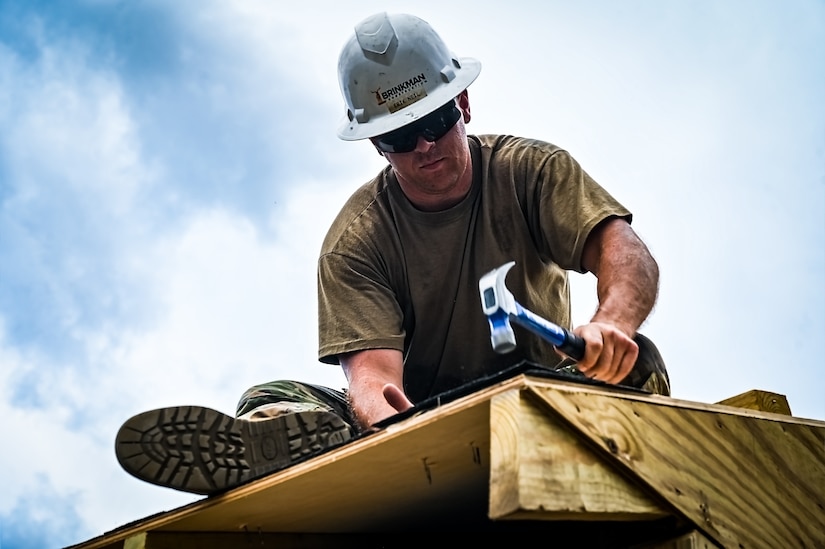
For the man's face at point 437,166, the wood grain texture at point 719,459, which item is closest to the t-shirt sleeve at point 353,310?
the man's face at point 437,166

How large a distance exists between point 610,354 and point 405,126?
43.5 inches

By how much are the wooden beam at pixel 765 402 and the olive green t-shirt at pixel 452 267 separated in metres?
0.73

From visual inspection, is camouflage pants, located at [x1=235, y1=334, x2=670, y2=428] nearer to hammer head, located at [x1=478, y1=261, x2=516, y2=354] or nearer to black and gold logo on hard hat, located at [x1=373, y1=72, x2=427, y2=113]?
hammer head, located at [x1=478, y1=261, x2=516, y2=354]

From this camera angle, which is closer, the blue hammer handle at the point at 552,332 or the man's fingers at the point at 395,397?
the blue hammer handle at the point at 552,332

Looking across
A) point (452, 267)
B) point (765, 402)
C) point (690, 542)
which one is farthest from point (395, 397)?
point (690, 542)

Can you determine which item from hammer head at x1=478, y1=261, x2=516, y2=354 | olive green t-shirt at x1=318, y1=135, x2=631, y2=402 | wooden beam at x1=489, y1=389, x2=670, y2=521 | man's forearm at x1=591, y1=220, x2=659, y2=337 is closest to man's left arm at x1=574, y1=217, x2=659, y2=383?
man's forearm at x1=591, y1=220, x2=659, y2=337

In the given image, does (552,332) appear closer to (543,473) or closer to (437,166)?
(543,473)

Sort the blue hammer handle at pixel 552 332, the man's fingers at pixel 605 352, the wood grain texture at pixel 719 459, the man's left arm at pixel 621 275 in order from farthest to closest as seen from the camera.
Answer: the man's left arm at pixel 621 275 < the man's fingers at pixel 605 352 < the blue hammer handle at pixel 552 332 < the wood grain texture at pixel 719 459

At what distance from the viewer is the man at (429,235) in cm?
281

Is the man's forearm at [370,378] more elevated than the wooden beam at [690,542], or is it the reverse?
the man's forearm at [370,378]

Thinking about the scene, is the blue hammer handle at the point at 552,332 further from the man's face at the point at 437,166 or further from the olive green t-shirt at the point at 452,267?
the man's face at the point at 437,166

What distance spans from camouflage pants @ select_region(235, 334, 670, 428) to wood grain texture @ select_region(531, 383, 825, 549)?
0.88 feet

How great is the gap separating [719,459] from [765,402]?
1.64 feet

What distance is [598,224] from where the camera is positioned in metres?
2.70
